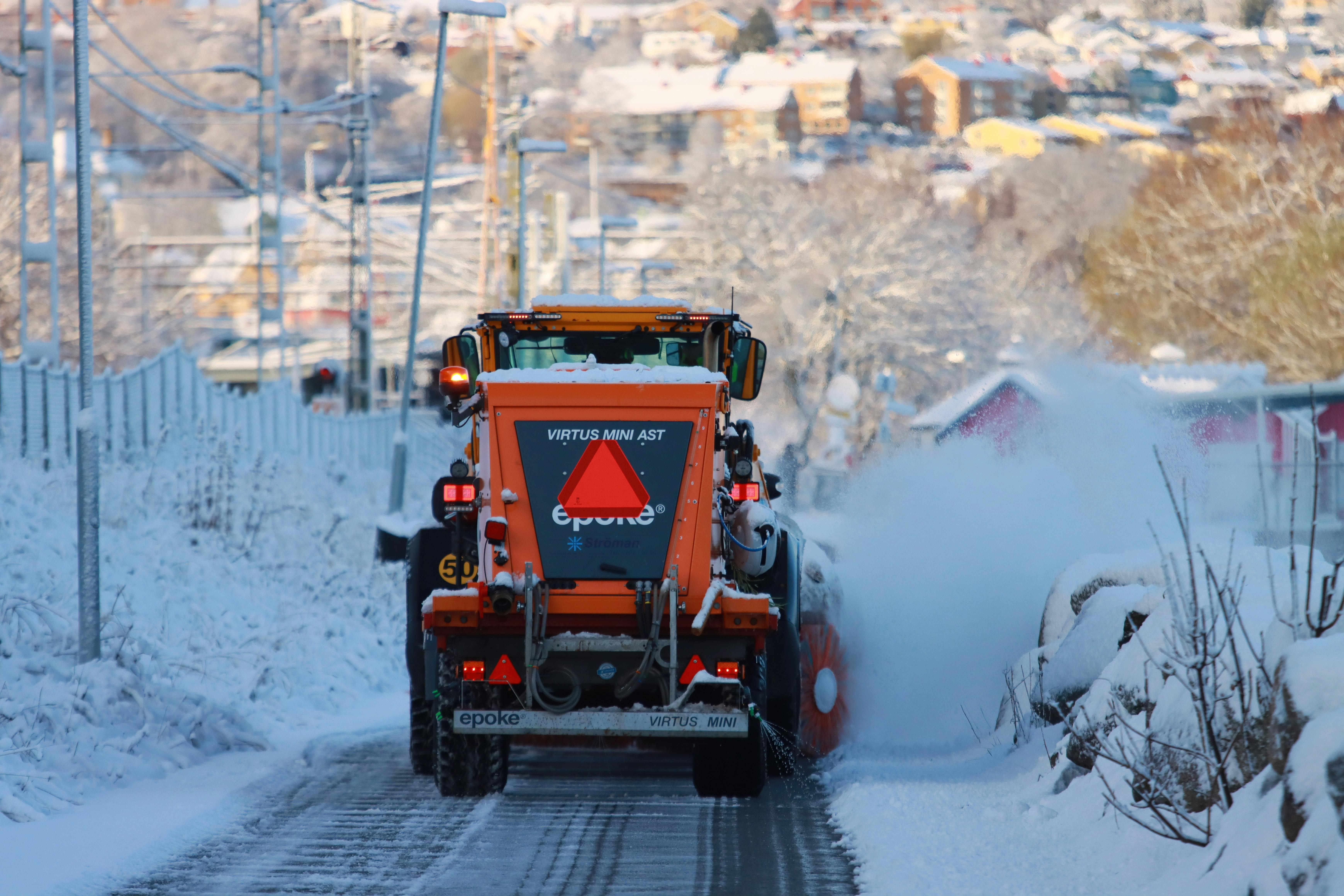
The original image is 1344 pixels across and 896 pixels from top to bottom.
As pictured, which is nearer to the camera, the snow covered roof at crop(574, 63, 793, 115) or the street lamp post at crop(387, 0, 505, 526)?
the street lamp post at crop(387, 0, 505, 526)

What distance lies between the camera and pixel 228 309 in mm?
103312

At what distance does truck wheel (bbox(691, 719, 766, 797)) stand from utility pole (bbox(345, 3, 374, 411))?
2118 centimetres

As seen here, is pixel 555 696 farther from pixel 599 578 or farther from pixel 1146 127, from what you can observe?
pixel 1146 127

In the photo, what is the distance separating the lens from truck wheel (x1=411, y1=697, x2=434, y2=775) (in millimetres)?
11484

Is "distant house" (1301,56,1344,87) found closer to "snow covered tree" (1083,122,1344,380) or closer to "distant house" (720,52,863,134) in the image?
"snow covered tree" (1083,122,1344,380)

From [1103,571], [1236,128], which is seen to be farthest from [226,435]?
[1236,128]

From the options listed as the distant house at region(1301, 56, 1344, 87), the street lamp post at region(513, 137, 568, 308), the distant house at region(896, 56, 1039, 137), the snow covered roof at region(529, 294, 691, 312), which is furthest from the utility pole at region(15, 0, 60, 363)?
the distant house at region(896, 56, 1039, 137)

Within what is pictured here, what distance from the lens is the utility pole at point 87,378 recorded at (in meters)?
12.3

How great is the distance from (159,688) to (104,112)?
541 feet

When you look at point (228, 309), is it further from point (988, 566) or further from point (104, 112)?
point (988, 566)

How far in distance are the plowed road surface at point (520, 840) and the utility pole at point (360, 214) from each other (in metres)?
20.4

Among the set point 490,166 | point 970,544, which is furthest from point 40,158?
point 490,166

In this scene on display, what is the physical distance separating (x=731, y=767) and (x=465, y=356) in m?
3.30

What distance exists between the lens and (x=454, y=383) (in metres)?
11.0
